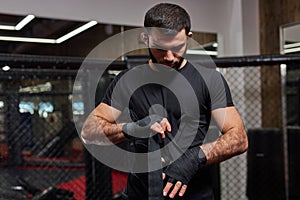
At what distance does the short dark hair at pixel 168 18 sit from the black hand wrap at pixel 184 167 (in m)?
0.39

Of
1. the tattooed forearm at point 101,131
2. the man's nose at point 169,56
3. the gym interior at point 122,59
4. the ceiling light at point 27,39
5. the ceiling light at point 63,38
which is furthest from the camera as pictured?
the ceiling light at point 63,38

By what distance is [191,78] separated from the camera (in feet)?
4.57

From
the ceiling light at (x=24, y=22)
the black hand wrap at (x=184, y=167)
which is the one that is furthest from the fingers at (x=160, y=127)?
the ceiling light at (x=24, y=22)

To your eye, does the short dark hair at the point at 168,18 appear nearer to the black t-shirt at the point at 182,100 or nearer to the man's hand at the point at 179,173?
the black t-shirt at the point at 182,100

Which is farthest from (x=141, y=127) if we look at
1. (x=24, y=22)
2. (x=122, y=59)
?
(x=24, y=22)

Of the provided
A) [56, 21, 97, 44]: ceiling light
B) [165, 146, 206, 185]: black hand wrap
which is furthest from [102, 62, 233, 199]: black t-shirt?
[56, 21, 97, 44]: ceiling light

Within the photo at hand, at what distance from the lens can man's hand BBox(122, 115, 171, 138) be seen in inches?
46.6

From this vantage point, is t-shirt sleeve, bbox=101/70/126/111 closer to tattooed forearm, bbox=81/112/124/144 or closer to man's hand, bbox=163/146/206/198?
tattooed forearm, bbox=81/112/124/144

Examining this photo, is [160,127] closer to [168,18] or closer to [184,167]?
[184,167]

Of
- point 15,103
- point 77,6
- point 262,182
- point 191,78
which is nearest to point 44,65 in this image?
point 15,103

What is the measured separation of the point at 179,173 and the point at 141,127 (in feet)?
0.58

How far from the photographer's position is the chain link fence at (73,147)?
274 cm

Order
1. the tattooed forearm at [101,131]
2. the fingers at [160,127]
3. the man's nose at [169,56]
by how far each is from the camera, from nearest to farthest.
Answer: the fingers at [160,127] → the man's nose at [169,56] → the tattooed forearm at [101,131]

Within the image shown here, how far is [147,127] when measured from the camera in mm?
1210
